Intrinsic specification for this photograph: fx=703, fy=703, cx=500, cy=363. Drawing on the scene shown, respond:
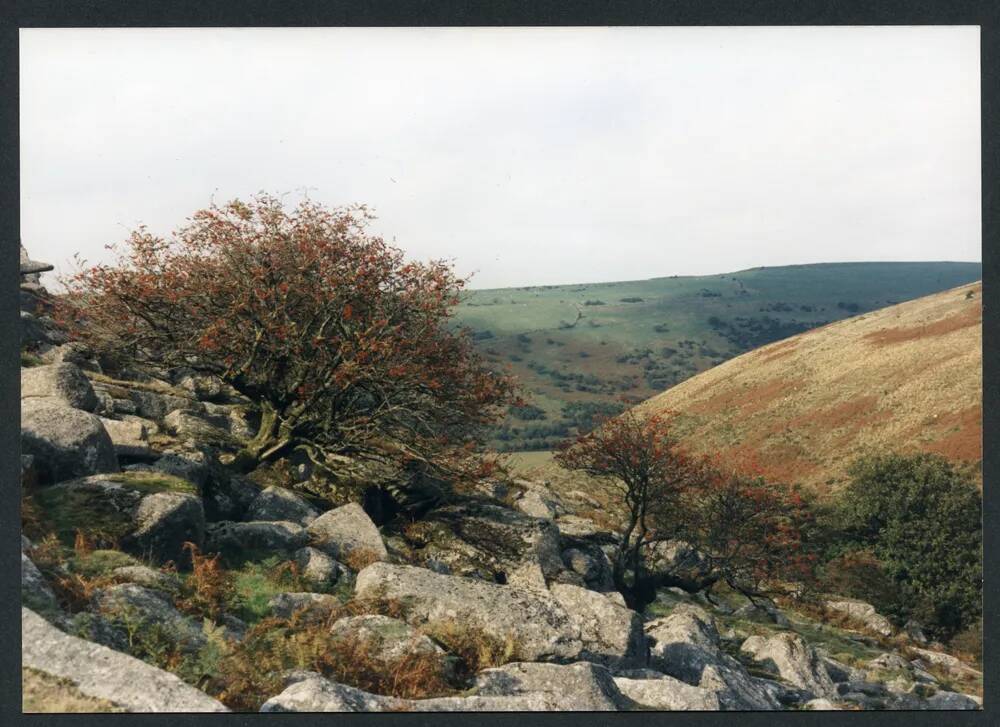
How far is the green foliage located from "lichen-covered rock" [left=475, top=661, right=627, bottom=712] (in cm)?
2168

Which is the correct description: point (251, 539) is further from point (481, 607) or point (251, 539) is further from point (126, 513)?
point (481, 607)

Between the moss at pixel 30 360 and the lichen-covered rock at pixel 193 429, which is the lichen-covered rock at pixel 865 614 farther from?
the moss at pixel 30 360

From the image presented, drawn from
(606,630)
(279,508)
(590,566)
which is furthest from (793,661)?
(279,508)

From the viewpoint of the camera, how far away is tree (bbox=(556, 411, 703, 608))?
2095cm

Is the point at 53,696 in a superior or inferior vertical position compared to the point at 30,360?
inferior

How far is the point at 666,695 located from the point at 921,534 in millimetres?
26164

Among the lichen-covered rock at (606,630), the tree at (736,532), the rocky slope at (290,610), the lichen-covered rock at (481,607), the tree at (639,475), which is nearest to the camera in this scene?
the rocky slope at (290,610)

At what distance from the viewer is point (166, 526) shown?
11141 millimetres

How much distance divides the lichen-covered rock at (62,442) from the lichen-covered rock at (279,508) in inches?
116

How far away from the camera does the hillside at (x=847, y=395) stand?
63.9 metres

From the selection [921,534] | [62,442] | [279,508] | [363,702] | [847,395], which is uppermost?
[62,442]

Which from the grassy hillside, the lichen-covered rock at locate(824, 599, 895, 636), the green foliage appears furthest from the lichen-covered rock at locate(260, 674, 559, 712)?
the grassy hillside

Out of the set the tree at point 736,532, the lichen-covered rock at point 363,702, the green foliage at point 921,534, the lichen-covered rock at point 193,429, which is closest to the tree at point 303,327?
the lichen-covered rock at point 193,429

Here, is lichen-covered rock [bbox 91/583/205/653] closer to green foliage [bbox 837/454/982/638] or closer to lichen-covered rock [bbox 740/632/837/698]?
lichen-covered rock [bbox 740/632/837/698]
